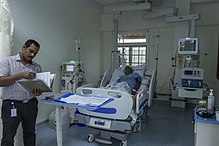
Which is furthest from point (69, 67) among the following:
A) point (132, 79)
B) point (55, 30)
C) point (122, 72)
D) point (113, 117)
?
point (113, 117)

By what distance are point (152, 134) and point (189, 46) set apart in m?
1.74

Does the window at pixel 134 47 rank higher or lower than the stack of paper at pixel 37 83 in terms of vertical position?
higher

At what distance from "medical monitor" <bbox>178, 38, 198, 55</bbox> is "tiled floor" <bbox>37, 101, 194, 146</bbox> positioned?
1.41 m

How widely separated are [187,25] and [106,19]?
7.91 ft

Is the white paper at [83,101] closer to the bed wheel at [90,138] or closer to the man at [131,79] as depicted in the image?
the bed wheel at [90,138]

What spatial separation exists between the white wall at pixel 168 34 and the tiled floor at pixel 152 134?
1.36 metres

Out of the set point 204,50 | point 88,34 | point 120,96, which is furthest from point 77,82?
point 204,50

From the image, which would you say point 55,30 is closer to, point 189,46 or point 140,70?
point 140,70

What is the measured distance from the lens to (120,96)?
2.44m

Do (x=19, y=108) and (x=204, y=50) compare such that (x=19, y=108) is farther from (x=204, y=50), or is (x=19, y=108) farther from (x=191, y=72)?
(x=204, y=50)

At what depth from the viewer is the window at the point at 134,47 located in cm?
542

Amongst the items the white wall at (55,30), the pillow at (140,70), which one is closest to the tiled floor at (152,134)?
the white wall at (55,30)

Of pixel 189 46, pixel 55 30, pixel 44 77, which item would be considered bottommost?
pixel 44 77

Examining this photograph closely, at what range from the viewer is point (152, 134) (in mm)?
3111
